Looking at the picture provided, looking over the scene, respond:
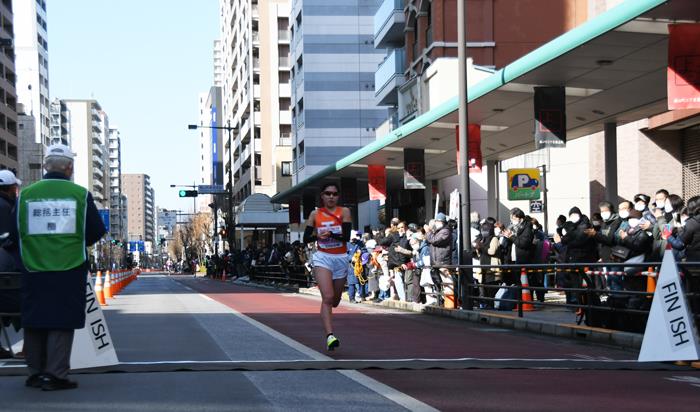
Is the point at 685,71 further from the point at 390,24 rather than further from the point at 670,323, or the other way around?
the point at 390,24

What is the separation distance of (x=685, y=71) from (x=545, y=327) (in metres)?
4.11

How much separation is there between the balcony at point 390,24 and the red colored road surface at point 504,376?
34.2m

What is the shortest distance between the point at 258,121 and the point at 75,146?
100231 millimetres

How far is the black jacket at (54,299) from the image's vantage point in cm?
738

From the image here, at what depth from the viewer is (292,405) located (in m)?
6.63

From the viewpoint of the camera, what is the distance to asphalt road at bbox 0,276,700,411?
684 centimetres

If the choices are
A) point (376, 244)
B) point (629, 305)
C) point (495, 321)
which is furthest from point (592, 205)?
point (629, 305)

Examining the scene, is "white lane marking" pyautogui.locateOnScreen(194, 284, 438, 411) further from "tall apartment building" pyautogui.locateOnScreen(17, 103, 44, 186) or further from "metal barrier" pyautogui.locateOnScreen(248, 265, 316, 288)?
"tall apartment building" pyautogui.locateOnScreen(17, 103, 44, 186)

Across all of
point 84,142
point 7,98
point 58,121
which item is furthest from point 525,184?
point 84,142

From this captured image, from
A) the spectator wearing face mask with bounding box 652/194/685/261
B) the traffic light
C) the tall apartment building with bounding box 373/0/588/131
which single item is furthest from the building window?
the spectator wearing face mask with bounding box 652/194/685/261

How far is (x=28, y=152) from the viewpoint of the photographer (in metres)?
113

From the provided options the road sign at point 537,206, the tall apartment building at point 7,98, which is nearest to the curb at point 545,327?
the road sign at point 537,206

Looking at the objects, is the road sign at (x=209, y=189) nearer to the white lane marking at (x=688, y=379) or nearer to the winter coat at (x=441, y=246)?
the winter coat at (x=441, y=246)

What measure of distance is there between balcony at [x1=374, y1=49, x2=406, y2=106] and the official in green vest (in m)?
40.2
